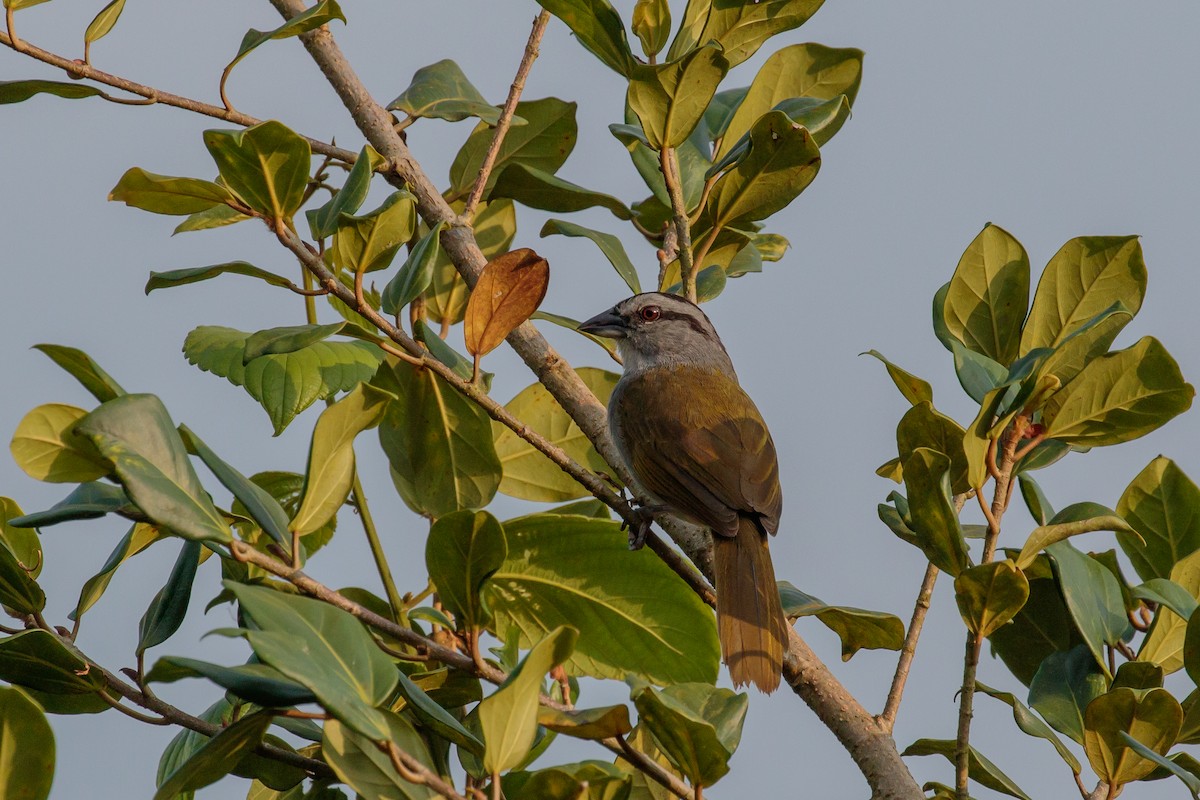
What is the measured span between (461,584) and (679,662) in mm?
764

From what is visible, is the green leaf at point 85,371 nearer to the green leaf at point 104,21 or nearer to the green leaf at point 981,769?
the green leaf at point 104,21

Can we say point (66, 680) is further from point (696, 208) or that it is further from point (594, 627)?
point (696, 208)

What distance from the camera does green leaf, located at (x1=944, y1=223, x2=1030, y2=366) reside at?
292cm

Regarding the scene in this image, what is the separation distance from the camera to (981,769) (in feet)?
8.57

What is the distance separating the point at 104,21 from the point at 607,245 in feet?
4.76

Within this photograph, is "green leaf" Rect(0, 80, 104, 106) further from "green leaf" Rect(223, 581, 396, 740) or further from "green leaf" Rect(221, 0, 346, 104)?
"green leaf" Rect(223, 581, 396, 740)

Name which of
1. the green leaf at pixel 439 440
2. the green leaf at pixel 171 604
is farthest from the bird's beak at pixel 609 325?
the green leaf at pixel 171 604

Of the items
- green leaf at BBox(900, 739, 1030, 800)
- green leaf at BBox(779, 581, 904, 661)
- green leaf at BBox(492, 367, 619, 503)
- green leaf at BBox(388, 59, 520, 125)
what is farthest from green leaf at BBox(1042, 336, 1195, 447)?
green leaf at BBox(388, 59, 520, 125)

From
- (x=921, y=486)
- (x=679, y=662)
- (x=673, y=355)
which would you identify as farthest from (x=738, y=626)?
(x=673, y=355)

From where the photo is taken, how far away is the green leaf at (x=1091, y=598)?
8.45ft

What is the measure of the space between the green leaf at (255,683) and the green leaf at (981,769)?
54.2 inches

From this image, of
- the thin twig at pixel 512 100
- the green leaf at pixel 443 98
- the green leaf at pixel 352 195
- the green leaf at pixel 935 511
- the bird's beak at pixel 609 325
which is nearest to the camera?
the green leaf at pixel 935 511

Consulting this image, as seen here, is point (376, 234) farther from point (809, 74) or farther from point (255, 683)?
point (809, 74)

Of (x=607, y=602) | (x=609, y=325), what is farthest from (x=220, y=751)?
(x=609, y=325)
